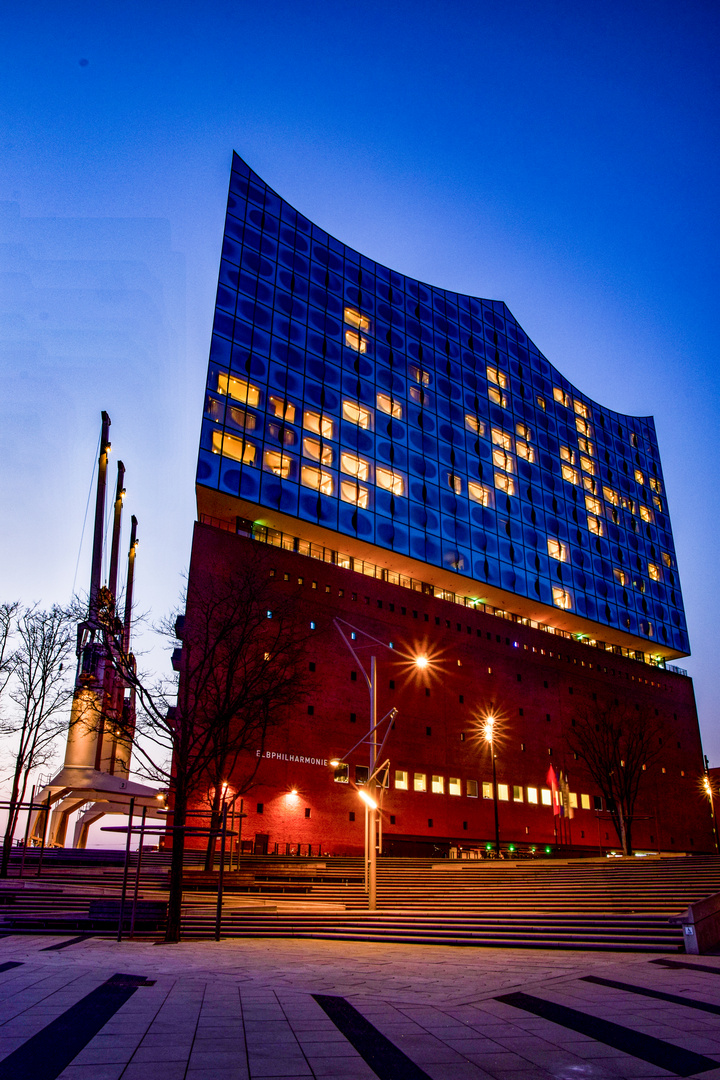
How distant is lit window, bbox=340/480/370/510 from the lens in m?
53.6

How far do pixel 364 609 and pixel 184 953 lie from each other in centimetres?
3719

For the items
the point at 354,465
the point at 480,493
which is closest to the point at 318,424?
the point at 354,465

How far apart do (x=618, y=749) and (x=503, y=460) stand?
1083 inches

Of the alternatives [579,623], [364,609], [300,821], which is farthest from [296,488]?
[579,623]

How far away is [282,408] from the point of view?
5238 centimetres

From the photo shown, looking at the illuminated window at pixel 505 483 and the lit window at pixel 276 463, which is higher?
the illuminated window at pixel 505 483

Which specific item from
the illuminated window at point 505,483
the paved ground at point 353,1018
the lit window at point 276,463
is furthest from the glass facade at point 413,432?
the paved ground at point 353,1018

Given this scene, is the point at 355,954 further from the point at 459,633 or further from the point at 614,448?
the point at 614,448

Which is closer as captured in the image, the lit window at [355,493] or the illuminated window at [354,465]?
the lit window at [355,493]

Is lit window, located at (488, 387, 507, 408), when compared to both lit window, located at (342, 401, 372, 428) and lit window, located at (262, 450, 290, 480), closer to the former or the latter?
lit window, located at (342, 401, 372, 428)

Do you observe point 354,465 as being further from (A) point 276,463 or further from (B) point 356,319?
Result: (B) point 356,319

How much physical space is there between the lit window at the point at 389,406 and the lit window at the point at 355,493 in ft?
26.3

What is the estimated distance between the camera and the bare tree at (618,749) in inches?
1919

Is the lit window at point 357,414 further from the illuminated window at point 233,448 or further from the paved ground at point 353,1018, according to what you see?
the paved ground at point 353,1018
